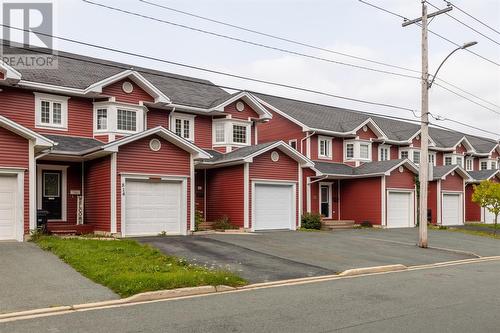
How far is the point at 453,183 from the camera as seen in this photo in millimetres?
36844

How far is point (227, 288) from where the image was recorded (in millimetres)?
11281

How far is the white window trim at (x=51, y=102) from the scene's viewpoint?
21734 millimetres

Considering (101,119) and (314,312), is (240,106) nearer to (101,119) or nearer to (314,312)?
(101,119)

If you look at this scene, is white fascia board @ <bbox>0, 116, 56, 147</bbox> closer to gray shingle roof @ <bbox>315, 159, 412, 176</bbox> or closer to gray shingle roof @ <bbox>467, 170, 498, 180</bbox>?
gray shingle roof @ <bbox>315, 159, 412, 176</bbox>

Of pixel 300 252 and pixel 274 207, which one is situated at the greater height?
pixel 274 207

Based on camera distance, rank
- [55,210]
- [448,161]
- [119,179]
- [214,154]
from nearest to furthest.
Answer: [119,179]
[55,210]
[214,154]
[448,161]

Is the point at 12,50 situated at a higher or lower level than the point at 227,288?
higher

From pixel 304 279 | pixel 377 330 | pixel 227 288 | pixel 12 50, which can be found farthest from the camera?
pixel 12 50

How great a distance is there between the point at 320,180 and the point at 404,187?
561cm

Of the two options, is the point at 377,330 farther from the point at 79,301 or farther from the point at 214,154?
the point at 214,154

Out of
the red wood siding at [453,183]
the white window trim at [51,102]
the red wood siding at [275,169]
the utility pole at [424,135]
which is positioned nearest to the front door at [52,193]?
the white window trim at [51,102]

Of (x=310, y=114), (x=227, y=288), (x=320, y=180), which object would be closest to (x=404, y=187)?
(x=320, y=180)

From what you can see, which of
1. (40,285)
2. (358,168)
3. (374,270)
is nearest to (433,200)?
(358,168)

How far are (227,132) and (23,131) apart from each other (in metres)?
12.3
